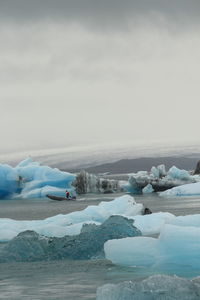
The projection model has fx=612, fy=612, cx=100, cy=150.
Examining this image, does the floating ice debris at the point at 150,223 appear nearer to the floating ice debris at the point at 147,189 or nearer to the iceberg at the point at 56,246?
the iceberg at the point at 56,246

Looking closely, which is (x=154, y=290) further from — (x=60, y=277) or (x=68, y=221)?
(x=68, y=221)

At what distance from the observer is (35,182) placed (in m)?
51.5

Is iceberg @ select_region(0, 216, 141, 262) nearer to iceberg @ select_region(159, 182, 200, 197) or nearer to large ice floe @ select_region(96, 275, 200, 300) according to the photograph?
large ice floe @ select_region(96, 275, 200, 300)

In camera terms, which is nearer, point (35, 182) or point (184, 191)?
point (184, 191)

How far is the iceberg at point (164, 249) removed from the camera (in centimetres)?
1208

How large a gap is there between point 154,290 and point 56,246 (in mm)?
6479

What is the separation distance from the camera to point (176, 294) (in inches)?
336

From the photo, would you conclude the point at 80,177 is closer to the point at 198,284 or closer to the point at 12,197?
the point at 12,197

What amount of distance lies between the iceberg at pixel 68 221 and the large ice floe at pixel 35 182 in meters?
26.5

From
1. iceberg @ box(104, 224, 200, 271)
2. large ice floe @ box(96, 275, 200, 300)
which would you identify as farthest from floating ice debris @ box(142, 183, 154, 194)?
large ice floe @ box(96, 275, 200, 300)

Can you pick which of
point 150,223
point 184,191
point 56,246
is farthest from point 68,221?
point 184,191

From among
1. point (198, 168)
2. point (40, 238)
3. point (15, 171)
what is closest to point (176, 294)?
point (40, 238)

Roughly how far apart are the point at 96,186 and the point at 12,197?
24.1ft

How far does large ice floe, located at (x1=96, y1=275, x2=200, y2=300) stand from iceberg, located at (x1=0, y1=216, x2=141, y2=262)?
5.62 m
